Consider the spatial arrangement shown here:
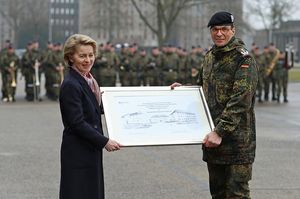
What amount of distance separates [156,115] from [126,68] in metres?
17.1

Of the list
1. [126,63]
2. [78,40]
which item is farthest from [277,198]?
[126,63]

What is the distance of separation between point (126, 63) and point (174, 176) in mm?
13992

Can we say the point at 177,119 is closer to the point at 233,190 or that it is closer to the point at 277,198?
the point at 233,190

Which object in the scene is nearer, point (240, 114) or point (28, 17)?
point (240, 114)

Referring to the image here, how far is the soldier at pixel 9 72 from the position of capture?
20219 mm

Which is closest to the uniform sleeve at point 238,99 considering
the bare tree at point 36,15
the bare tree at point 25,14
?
the bare tree at point 25,14

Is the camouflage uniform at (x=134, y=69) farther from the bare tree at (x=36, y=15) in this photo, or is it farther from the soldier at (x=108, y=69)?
the bare tree at (x=36, y=15)

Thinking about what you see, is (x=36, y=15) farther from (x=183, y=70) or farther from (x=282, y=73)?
(x=282, y=73)

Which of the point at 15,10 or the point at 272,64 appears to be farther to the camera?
the point at 15,10

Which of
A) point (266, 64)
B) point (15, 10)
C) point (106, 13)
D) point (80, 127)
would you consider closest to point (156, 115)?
point (80, 127)

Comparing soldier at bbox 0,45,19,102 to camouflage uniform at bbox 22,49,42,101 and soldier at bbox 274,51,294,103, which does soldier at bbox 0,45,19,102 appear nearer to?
camouflage uniform at bbox 22,49,42,101

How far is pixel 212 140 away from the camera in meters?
4.67

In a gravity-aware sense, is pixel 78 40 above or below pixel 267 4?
below

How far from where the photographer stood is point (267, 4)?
189ft
